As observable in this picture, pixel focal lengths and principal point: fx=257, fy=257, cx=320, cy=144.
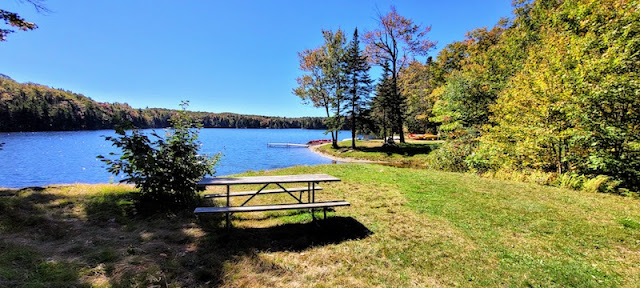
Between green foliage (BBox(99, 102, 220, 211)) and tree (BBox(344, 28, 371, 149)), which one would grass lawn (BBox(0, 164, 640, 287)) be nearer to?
green foliage (BBox(99, 102, 220, 211))

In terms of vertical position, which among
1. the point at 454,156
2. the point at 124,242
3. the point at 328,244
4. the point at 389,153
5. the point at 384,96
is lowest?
the point at 389,153

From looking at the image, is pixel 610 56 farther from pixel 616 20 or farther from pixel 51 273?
pixel 51 273

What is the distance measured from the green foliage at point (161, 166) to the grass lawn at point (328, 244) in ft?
1.57

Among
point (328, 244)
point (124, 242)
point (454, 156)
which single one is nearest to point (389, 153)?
point (454, 156)

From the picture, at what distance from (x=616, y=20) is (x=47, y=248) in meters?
13.9

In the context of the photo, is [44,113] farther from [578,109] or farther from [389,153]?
[578,109]

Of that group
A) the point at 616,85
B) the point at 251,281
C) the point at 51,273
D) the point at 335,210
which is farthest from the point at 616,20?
the point at 51,273

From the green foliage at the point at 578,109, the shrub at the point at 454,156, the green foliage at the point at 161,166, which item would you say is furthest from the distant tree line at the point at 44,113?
the green foliage at the point at 161,166

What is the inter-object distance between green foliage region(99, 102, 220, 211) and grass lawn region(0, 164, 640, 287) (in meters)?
0.48

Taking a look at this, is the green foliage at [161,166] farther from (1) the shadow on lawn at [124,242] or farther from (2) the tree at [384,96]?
(2) the tree at [384,96]

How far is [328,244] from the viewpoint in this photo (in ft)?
12.6

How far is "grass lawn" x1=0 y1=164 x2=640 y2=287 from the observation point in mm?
2869

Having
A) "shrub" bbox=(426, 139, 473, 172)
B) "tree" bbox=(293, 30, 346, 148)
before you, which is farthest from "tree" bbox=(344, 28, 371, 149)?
"shrub" bbox=(426, 139, 473, 172)

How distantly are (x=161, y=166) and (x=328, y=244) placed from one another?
354 cm
